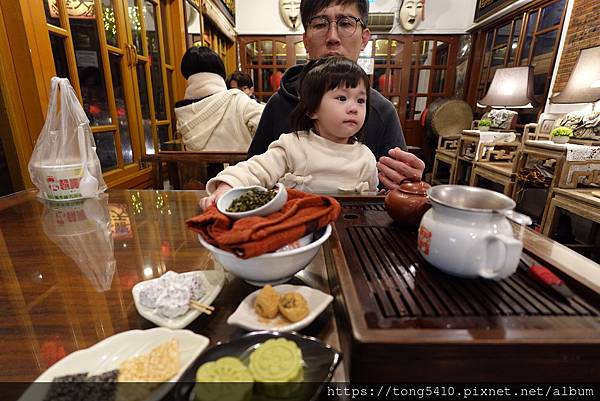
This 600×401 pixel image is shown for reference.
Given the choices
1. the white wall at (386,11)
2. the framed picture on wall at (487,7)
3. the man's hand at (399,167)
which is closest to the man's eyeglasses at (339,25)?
the man's hand at (399,167)

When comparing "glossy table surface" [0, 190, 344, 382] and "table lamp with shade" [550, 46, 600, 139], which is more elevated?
"table lamp with shade" [550, 46, 600, 139]

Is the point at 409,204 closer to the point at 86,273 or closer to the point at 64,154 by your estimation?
the point at 86,273

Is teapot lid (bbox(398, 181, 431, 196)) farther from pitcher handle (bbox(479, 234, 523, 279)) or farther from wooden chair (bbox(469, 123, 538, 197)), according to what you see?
wooden chair (bbox(469, 123, 538, 197))

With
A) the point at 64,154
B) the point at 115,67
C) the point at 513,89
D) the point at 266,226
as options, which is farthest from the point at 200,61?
the point at 513,89

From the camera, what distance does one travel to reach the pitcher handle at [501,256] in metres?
0.50

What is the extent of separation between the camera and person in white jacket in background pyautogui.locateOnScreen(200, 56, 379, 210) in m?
1.14

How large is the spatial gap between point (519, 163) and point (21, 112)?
3.88 m

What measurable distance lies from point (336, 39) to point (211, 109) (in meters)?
1.20

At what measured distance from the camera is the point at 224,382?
0.38m

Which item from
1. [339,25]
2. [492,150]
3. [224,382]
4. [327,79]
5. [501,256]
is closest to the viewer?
[224,382]

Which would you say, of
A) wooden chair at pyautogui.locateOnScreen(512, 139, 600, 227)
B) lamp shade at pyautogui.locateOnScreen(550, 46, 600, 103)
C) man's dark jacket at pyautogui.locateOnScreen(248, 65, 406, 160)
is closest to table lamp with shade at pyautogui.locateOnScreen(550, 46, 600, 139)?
lamp shade at pyautogui.locateOnScreen(550, 46, 600, 103)

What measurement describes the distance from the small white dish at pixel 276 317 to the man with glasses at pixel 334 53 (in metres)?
0.91

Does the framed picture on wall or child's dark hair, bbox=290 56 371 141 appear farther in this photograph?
the framed picture on wall

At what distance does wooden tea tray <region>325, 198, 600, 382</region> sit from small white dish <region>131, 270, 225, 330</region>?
0.23 m
